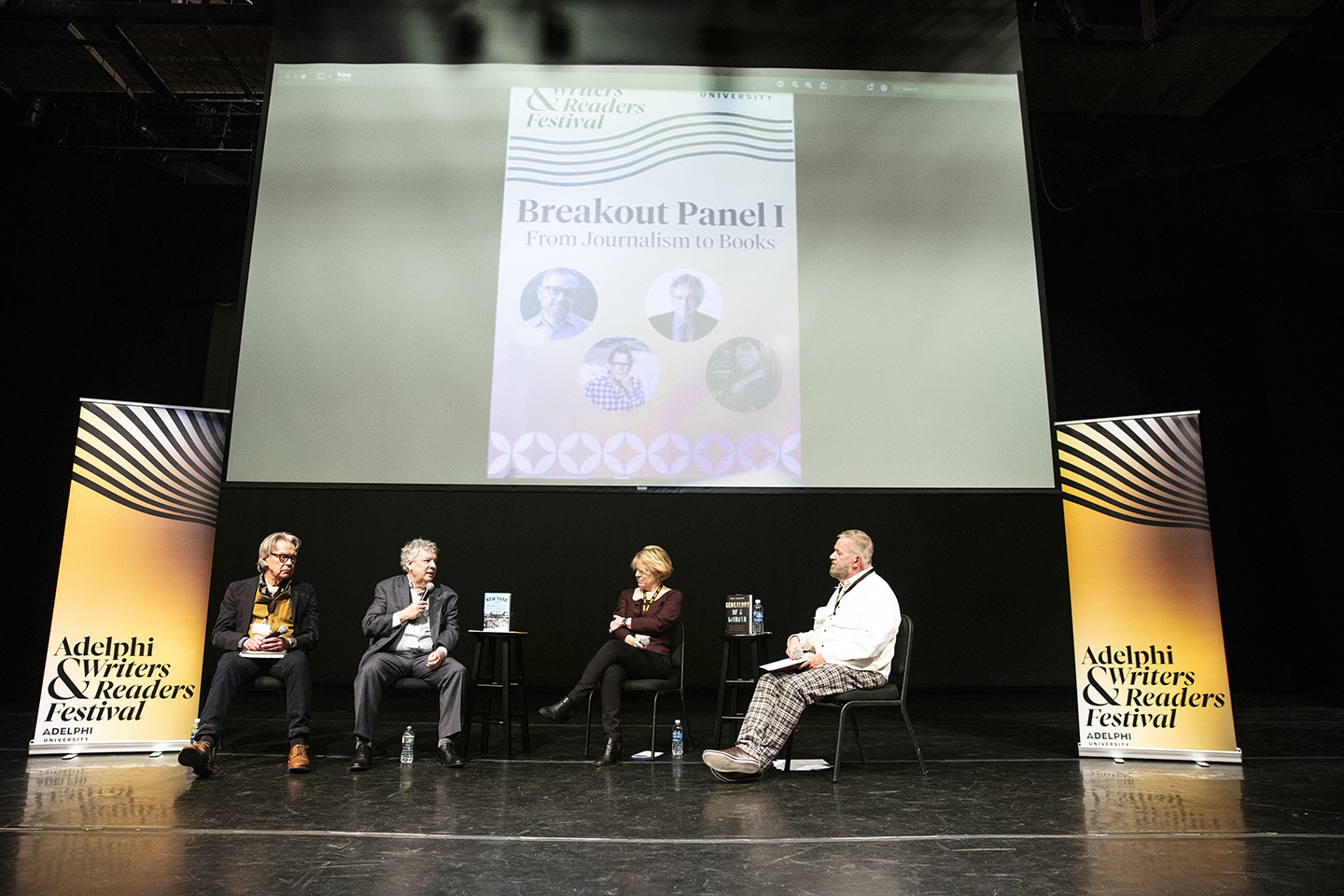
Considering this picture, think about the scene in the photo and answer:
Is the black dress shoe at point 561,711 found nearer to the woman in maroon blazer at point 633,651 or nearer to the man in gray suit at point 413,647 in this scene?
the woman in maroon blazer at point 633,651

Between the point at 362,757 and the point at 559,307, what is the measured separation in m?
2.42

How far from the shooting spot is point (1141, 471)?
3930mm

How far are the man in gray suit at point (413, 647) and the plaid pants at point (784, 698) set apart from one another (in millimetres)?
1261

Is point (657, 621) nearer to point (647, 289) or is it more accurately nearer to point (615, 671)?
point (615, 671)

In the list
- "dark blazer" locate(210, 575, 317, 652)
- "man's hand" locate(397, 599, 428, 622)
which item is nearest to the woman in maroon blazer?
"man's hand" locate(397, 599, 428, 622)

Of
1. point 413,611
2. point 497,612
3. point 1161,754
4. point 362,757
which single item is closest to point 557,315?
point 497,612

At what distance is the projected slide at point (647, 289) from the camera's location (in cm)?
450

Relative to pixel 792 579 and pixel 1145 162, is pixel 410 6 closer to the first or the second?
pixel 792 579

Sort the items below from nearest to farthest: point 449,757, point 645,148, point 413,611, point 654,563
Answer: point 449,757
point 413,611
point 654,563
point 645,148

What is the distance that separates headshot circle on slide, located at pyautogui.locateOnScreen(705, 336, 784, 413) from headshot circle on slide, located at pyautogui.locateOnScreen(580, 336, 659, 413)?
32 centimetres

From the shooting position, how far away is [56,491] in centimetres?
589

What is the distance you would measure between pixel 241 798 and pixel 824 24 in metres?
4.87

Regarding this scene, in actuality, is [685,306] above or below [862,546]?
above

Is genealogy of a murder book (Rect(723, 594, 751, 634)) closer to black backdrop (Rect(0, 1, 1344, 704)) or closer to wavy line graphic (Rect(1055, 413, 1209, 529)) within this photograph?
wavy line graphic (Rect(1055, 413, 1209, 529))
